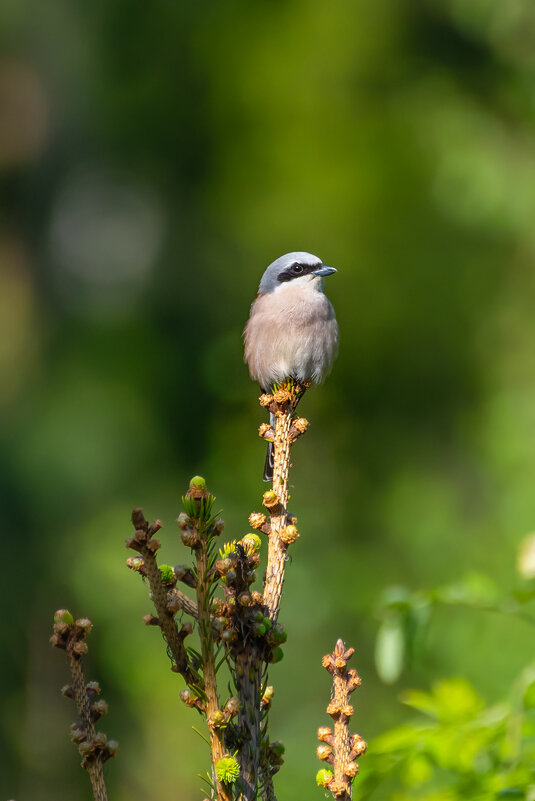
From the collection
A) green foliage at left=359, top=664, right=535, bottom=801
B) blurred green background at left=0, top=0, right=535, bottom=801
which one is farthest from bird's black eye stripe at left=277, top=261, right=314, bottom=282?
blurred green background at left=0, top=0, right=535, bottom=801

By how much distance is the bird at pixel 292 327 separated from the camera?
159 inches

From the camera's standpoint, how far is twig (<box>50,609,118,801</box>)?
162 cm

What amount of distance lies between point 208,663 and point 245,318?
8.77m

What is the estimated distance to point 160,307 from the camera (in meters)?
11.2

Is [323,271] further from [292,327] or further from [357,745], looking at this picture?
[357,745]

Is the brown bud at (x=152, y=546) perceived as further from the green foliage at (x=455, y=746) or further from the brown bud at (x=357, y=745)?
the green foliage at (x=455, y=746)

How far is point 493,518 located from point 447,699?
659cm

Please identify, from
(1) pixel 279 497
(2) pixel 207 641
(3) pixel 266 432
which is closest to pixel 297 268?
(3) pixel 266 432

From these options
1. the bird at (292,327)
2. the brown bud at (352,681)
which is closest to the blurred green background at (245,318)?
the bird at (292,327)

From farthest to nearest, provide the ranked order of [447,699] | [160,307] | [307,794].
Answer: [160,307], [307,794], [447,699]

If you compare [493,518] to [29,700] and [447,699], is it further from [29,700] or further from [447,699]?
[447,699]

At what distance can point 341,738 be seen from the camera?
1728mm

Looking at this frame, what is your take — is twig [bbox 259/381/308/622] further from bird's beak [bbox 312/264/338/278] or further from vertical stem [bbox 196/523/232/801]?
bird's beak [bbox 312/264/338/278]

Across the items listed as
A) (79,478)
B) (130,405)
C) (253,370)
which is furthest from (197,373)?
(253,370)
